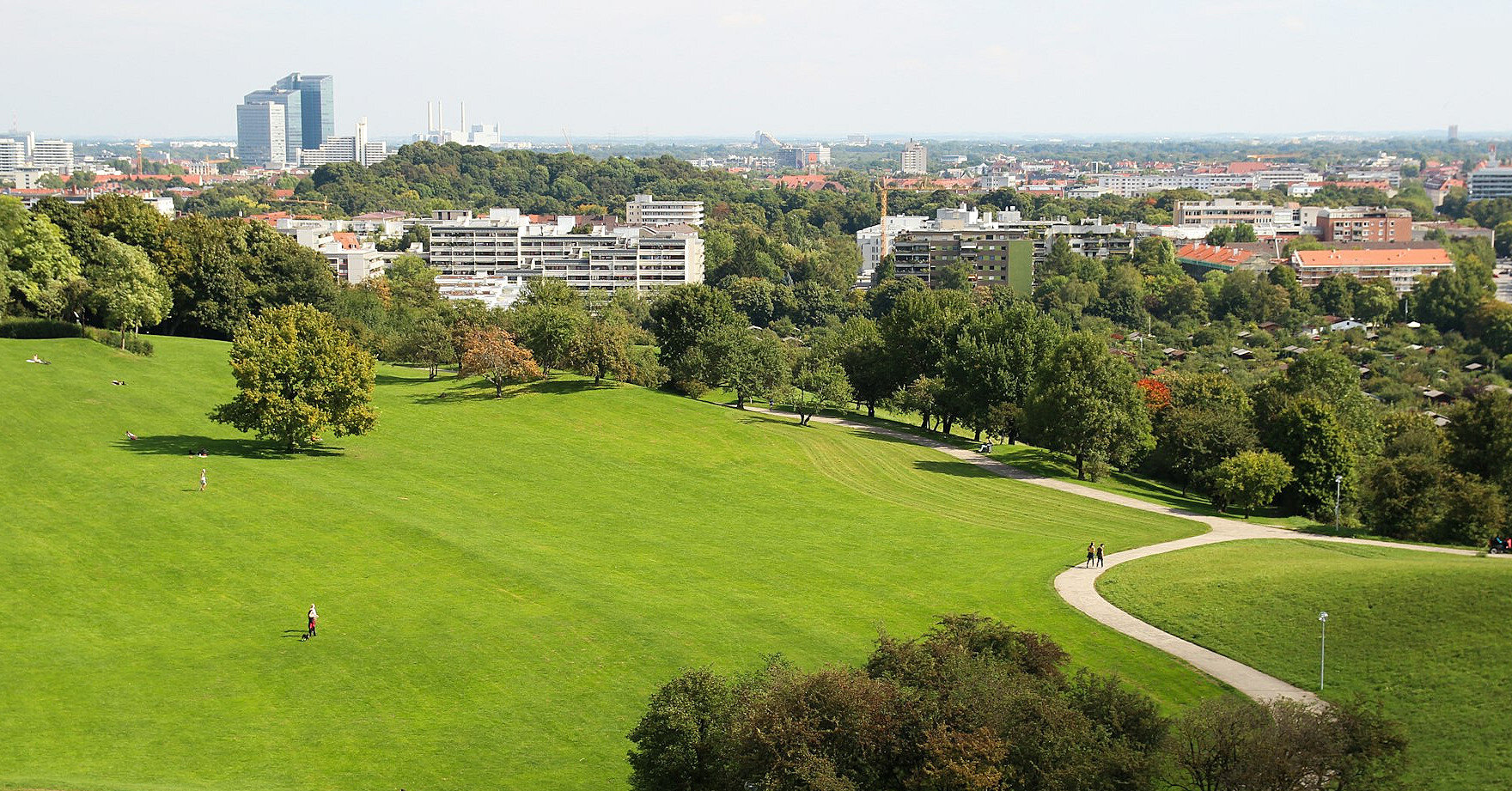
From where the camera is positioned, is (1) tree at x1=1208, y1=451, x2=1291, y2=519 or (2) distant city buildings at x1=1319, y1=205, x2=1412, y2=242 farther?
(2) distant city buildings at x1=1319, y1=205, x2=1412, y2=242

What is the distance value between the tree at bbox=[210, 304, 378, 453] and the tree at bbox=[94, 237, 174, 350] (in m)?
17.7

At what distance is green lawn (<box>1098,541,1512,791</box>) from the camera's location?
1121 inches

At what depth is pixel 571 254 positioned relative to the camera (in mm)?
166000

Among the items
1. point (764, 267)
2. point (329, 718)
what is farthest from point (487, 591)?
point (764, 267)

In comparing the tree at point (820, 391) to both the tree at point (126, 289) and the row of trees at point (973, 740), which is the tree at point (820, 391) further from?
the row of trees at point (973, 740)

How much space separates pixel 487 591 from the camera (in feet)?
131

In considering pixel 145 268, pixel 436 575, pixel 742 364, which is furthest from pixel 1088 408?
pixel 145 268

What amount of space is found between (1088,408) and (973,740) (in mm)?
41826

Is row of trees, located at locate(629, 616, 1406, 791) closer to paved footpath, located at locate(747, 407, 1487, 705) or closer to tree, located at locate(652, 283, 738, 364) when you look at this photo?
paved footpath, located at locate(747, 407, 1487, 705)

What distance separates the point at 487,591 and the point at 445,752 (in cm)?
1143

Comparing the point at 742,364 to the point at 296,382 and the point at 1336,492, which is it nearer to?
the point at 296,382

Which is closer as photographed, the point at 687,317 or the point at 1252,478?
the point at 1252,478

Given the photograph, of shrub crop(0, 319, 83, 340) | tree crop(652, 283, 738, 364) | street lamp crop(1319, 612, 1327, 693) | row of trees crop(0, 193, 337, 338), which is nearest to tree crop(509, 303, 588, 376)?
tree crop(652, 283, 738, 364)

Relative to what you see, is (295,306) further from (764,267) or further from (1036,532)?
(764,267)
